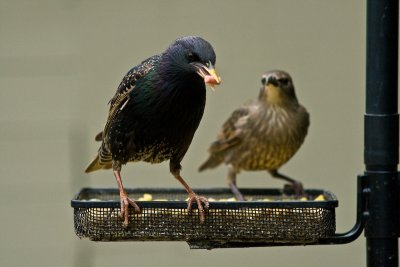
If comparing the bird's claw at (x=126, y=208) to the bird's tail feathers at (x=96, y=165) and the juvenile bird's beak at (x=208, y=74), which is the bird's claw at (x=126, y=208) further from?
the bird's tail feathers at (x=96, y=165)

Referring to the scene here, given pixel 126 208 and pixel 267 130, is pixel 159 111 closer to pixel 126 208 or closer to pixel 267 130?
pixel 126 208

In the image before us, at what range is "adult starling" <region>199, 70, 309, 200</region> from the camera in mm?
5785

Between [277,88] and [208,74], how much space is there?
2.28 metres

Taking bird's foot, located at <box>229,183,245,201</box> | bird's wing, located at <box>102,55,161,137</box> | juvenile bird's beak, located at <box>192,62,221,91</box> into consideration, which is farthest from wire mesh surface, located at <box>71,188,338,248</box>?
bird's foot, located at <box>229,183,245,201</box>

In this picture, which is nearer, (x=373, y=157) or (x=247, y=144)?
(x=373, y=157)

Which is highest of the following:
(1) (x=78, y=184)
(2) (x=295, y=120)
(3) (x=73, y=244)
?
(2) (x=295, y=120)

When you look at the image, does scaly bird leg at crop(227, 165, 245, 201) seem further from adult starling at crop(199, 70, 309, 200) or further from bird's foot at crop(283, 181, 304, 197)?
bird's foot at crop(283, 181, 304, 197)

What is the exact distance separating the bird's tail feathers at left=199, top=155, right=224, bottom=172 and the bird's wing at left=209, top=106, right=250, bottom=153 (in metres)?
0.13

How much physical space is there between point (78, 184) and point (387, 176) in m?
3.24

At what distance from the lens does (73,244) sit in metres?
6.94

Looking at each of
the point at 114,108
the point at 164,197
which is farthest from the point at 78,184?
the point at 114,108

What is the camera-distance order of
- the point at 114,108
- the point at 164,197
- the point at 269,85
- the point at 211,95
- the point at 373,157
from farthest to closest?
the point at 211,95
the point at 269,85
the point at 164,197
the point at 114,108
the point at 373,157

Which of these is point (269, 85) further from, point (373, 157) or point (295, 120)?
point (373, 157)

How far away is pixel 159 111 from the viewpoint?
398 centimetres
